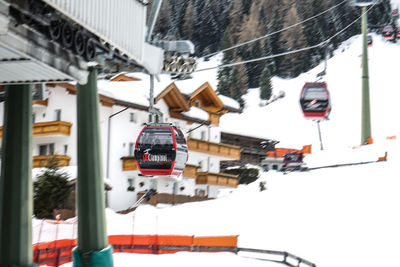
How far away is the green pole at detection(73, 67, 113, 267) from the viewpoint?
16.0m

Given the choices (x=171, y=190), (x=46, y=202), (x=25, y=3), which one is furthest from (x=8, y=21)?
(x=171, y=190)

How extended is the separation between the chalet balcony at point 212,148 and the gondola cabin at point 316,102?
15.1 meters

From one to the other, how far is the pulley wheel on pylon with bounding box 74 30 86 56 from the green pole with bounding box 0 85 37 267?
4.08ft

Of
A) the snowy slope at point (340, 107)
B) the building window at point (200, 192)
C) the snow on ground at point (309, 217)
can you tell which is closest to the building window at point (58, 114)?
the snow on ground at point (309, 217)

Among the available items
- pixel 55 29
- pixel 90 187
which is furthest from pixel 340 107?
pixel 55 29

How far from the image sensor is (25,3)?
12.1 metres

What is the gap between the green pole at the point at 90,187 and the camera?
16.0 metres

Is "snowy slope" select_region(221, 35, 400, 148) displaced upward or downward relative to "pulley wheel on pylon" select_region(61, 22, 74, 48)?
upward

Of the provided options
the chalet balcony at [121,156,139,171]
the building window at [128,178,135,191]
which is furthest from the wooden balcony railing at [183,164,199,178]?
the chalet balcony at [121,156,139,171]

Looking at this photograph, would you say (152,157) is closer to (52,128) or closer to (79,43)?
(79,43)

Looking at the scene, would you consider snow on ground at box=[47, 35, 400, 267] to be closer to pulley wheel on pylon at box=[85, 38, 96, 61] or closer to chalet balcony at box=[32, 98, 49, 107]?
chalet balcony at box=[32, 98, 49, 107]

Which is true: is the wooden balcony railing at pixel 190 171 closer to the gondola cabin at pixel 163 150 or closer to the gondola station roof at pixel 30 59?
the gondola cabin at pixel 163 150

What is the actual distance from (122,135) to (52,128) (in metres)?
4.56

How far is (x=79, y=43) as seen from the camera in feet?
48.0
